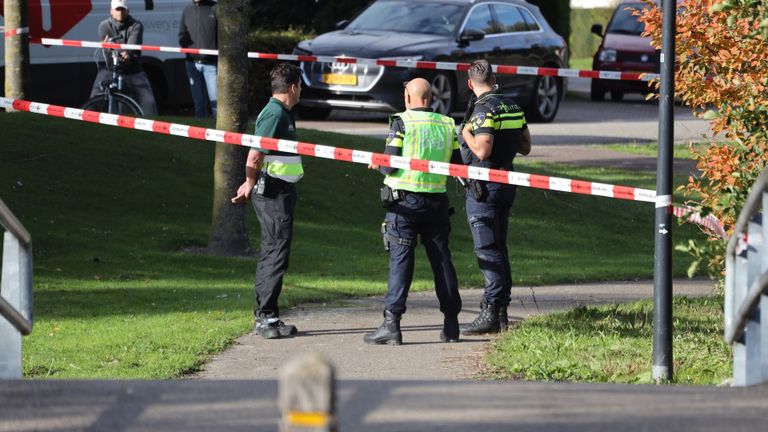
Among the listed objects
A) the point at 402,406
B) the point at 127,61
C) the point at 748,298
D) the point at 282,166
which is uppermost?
the point at 127,61

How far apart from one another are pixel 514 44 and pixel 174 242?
1062cm

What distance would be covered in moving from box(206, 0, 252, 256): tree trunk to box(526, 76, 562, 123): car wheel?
10.9m

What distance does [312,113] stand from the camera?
2100 centimetres

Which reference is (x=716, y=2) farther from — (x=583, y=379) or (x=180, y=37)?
(x=180, y=37)

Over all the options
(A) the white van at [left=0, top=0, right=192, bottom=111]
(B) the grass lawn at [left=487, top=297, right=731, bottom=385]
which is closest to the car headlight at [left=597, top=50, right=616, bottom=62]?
(A) the white van at [left=0, top=0, right=192, bottom=111]

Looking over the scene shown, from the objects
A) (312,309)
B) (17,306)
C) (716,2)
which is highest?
(716,2)

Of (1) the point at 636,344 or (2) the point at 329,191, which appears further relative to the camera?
(2) the point at 329,191

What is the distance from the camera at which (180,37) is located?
55.7 ft

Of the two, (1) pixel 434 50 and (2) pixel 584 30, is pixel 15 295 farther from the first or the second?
(2) pixel 584 30

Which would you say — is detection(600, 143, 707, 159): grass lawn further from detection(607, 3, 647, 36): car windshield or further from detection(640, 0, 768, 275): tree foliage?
detection(640, 0, 768, 275): tree foliage

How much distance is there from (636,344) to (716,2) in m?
1.98

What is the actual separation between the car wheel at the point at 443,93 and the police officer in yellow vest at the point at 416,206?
35.1ft

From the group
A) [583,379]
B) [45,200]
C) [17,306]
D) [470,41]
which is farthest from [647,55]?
[17,306]

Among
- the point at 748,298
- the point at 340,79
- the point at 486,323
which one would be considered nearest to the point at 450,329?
the point at 486,323
